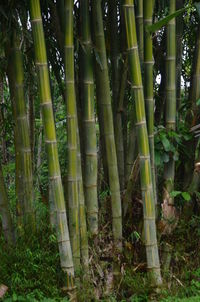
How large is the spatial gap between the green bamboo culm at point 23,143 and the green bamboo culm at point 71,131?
0.32m

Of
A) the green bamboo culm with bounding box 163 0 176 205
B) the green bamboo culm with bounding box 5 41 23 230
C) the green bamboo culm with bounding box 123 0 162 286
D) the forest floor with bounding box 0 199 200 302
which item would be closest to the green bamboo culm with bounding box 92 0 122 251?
the forest floor with bounding box 0 199 200 302

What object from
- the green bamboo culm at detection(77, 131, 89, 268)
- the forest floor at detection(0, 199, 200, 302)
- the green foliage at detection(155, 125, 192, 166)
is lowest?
the forest floor at detection(0, 199, 200, 302)

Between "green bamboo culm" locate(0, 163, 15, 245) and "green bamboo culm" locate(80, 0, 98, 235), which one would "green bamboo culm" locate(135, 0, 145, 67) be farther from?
"green bamboo culm" locate(0, 163, 15, 245)

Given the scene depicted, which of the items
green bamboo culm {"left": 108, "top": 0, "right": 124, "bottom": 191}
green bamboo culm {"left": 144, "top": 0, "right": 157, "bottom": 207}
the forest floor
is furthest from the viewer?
green bamboo culm {"left": 108, "top": 0, "right": 124, "bottom": 191}

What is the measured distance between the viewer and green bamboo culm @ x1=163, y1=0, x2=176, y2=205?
3455mm

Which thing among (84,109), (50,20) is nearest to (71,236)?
(84,109)

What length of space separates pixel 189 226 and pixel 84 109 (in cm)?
128

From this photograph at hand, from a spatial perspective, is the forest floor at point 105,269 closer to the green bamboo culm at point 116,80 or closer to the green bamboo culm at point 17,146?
the green bamboo culm at point 17,146

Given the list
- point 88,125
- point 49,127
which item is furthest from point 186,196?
point 49,127

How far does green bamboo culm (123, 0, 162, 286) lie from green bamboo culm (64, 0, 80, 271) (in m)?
0.40

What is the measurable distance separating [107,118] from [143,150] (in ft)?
1.22

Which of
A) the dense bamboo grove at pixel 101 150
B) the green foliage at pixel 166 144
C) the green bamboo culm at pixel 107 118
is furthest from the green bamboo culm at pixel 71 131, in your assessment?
the green foliage at pixel 166 144

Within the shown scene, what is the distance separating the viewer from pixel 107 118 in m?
3.25

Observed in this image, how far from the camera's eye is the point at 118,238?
3318 millimetres
